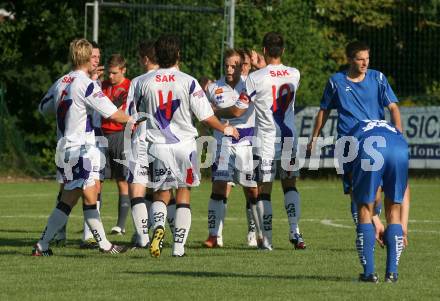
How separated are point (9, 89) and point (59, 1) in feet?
9.10

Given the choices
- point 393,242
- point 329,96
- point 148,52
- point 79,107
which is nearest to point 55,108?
point 79,107

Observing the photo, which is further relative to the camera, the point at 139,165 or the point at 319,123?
the point at 139,165

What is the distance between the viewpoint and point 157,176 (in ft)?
39.8

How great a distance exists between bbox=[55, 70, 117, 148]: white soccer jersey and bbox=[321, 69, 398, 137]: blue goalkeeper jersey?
2.19 metres

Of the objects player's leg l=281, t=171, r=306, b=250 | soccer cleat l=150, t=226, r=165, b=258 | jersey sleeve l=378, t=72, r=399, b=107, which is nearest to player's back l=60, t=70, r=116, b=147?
soccer cleat l=150, t=226, r=165, b=258

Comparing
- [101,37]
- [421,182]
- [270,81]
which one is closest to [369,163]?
[270,81]

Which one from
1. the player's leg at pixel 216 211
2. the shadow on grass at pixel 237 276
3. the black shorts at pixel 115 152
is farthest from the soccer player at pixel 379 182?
the black shorts at pixel 115 152

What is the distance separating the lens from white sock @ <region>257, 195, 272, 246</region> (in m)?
13.4

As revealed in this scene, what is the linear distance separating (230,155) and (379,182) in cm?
454

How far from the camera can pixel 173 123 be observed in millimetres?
11992

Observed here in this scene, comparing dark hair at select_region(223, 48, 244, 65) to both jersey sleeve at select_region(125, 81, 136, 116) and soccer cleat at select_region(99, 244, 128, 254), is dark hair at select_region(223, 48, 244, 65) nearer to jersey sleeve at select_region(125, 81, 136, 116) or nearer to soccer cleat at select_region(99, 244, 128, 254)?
jersey sleeve at select_region(125, 81, 136, 116)

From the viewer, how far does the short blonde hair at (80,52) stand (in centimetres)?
1220

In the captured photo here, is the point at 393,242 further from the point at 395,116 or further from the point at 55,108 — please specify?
the point at 55,108

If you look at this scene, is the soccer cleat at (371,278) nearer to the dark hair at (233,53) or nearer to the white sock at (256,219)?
the white sock at (256,219)
